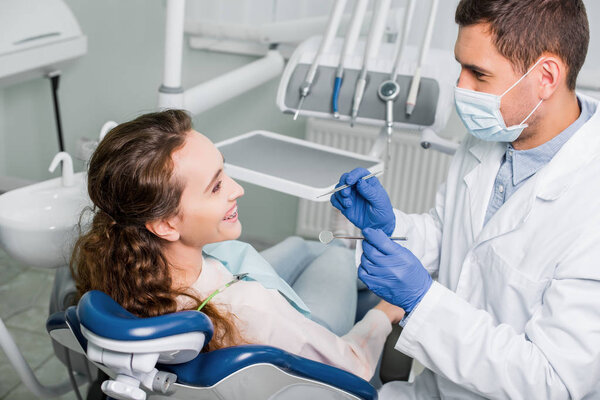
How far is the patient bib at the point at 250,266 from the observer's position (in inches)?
48.2

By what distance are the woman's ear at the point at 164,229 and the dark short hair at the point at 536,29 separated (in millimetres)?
651

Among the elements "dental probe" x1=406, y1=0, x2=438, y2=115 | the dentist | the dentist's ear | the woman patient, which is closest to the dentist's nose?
the dentist

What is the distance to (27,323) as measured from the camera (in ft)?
7.22

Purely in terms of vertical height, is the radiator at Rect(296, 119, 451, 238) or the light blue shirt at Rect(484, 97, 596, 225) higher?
the light blue shirt at Rect(484, 97, 596, 225)

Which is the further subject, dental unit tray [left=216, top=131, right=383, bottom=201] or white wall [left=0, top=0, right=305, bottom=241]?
white wall [left=0, top=0, right=305, bottom=241]

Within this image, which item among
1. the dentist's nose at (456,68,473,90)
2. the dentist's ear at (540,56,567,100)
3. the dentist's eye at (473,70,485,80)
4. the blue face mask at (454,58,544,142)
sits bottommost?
the blue face mask at (454,58,544,142)

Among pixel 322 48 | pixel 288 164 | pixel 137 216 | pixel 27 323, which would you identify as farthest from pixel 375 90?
pixel 27 323

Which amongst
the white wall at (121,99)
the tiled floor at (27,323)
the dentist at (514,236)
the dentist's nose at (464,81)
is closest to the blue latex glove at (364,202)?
the dentist at (514,236)

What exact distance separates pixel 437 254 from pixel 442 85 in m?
0.44

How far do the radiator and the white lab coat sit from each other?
1.24 m

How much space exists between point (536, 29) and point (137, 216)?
75 cm

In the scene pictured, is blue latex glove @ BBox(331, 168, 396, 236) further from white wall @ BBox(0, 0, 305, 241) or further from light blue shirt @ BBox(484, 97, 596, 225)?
white wall @ BBox(0, 0, 305, 241)

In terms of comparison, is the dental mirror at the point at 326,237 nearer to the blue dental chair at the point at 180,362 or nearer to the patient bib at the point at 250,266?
the patient bib at the point at 250,266

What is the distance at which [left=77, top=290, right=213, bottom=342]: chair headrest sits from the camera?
778 millimetres
